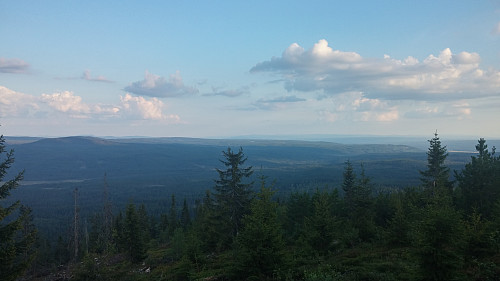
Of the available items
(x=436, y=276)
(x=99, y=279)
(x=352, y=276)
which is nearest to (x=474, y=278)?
(x=436, y=276)

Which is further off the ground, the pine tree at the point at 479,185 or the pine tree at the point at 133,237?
the pine tree at the point at 479,185

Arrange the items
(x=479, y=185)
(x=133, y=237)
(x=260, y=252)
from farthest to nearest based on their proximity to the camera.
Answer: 1. (x=133, y=237)
2. (x=479, y=185)
3. (x=260, y=252)

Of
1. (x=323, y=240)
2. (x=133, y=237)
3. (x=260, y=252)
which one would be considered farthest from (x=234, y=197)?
(x=260, y=252)

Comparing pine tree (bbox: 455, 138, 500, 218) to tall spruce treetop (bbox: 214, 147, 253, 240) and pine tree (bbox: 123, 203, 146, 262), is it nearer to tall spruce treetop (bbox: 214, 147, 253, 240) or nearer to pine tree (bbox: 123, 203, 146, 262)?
tall spruce treetop (bbox: 214, 147, 253, 240)

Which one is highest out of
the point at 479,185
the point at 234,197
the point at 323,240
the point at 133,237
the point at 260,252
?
the point at 479,185

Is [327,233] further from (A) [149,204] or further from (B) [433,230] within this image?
(A) [149,204]

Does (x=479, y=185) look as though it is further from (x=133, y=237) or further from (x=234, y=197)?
(x=133, y=237)

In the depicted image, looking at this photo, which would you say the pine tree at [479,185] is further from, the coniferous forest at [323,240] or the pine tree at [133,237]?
the pine tree at [133,237]

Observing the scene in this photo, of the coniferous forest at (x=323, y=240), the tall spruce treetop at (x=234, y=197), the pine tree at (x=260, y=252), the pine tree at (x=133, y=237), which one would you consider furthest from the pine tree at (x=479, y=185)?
the pine tree at (x=133, y=237)

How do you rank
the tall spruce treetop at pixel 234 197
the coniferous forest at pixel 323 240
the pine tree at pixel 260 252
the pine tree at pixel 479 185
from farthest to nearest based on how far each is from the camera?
the tall spruce treetop at pixel 234 197, the pine tree at pixel 479 185, the pine tree at pixel 260 252, the coniferous forest at pixel 323 240

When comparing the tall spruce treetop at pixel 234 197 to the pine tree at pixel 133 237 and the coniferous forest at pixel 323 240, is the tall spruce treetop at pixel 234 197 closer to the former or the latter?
the coniferous forest at pixel 323 240

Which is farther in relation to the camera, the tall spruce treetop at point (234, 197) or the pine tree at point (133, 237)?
the pine tree at point (133, 237)

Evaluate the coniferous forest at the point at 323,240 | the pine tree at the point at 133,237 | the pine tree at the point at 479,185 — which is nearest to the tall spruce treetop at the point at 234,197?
the coniferous forest at the point at 323,240

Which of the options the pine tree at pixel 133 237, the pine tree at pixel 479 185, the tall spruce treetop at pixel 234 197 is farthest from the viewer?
the pine tree at pixel 133 237
